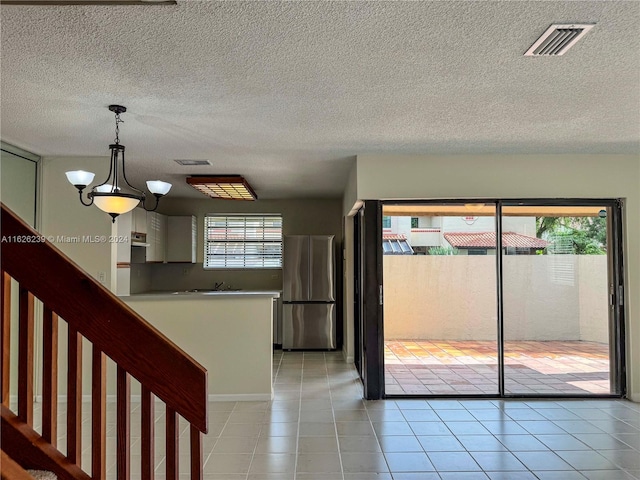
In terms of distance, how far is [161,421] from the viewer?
385 cm

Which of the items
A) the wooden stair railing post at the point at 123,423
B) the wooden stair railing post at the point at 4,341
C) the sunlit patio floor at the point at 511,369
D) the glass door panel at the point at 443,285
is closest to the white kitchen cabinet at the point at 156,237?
the glass door panel at the point at 443,285

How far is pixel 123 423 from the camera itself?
53.5 inches

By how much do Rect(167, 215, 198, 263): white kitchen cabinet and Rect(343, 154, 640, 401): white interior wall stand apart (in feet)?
12.3

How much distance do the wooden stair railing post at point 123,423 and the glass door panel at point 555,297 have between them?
3926mm

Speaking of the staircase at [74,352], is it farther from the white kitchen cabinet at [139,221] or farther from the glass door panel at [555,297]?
the white kitchen cabinet at [139,221]

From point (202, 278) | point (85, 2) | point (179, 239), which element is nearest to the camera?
point (85, 2)

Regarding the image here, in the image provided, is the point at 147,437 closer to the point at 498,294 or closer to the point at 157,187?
the point at 157,187

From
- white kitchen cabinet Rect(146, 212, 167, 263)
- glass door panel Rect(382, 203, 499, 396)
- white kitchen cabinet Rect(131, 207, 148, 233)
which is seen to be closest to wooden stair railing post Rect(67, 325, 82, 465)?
glass door panel Rect(382, 203, 499, 396)

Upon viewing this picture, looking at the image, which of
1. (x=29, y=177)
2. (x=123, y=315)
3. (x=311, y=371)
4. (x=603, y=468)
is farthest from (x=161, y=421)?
(x=603, y=468)

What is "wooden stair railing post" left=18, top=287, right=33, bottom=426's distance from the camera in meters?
1.34

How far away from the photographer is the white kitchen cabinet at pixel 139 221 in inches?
230

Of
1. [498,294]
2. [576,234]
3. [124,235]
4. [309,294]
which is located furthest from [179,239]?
[576,234]

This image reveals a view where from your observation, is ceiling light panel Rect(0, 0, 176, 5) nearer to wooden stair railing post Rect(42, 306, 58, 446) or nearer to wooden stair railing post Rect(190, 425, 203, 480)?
wooden stair railing post Rect(42, 306, 58, 446)

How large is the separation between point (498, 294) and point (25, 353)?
409 cm
